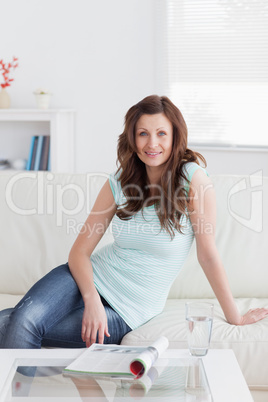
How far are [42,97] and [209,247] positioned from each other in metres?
2.84

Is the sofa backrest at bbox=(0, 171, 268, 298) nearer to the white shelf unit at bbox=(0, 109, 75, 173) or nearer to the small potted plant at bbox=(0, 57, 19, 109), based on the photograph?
the white shelf unit at bbox=(0, 109, 75, 173)

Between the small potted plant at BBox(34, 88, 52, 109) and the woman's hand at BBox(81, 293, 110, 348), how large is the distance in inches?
113

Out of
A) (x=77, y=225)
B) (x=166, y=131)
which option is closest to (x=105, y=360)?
(x=166, y=131)

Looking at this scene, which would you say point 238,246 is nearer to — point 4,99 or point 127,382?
point 127,382

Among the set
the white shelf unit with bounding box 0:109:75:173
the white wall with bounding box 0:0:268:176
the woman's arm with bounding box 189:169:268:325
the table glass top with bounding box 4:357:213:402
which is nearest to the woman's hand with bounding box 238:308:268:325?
the woman's arm with bounding box 189:169:268:325

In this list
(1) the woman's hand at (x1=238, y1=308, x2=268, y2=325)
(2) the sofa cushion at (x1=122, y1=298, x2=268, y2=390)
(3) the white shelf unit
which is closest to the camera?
(2) the sofa cushion at (x1=122, y1=298, x2=268, y2=390)

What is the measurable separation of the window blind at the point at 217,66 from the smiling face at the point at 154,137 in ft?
8.32

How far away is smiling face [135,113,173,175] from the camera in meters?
1.80

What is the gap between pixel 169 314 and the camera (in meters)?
1.89

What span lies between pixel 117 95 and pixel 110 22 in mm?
563

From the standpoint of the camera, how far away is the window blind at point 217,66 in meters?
4.11

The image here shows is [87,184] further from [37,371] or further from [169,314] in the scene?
[37,371]

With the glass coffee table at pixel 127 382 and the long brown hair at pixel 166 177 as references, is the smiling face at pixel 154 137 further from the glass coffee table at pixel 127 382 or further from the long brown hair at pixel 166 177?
the glass coffee table at pixel 127 382

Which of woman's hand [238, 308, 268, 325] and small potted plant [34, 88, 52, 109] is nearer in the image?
woman's hand [238, 308, 268, 325]
